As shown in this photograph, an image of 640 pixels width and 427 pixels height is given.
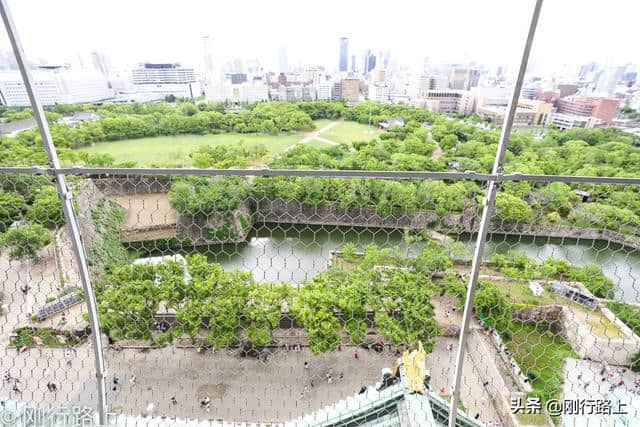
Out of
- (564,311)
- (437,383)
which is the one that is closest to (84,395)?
(437,383)

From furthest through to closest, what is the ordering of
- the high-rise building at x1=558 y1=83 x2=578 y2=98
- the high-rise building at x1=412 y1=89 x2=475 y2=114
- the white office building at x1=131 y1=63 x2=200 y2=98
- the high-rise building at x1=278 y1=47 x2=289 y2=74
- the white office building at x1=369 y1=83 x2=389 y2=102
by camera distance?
the high-rise building at x1=278 y1=47 x2=289 y2=74 → the white office building at x1=131 y1=63 x2=200 y2=98 → the white office building at x1=369 y1=83 x2=389 y2=102 → the high-rise building at x1=412 y1=89 x2=475 y2=114 → the high-rise building at x1=558 y1=83 x2=578 y2=98

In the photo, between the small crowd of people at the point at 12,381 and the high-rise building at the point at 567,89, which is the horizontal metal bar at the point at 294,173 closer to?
the small crowd of people at the point at 12,381

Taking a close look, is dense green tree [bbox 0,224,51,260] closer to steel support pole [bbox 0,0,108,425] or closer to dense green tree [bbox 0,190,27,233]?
dense green tree [bbox 0,190,27,233]

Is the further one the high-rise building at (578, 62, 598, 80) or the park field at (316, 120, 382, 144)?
the park field at (316, 120, 382, 144)

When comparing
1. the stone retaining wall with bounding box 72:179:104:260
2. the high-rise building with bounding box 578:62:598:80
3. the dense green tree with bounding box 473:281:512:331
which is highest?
the high-rise building with bounding box 578:62:598:80

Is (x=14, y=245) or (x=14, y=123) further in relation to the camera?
(x=14, y=123)

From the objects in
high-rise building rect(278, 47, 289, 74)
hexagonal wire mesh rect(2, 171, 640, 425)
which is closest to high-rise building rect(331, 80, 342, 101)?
high-rise building rect(278, 47, 289, 74)

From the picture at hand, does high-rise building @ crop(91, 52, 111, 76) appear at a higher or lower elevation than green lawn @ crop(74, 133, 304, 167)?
higher

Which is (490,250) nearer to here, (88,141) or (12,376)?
(12,376)
